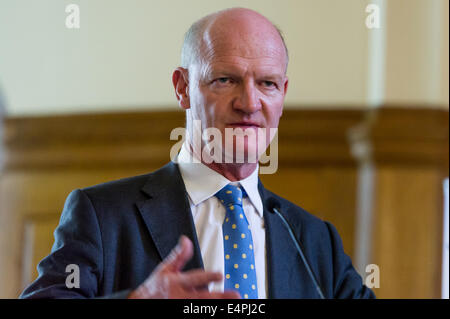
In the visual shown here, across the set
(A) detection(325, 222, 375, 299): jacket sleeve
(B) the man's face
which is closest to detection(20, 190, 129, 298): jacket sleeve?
(B) the man's face

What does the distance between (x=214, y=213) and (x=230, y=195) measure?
0.05 m

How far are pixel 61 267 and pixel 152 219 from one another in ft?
0.77

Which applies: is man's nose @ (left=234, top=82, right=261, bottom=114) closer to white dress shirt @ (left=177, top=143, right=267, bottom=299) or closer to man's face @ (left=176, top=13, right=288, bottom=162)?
man's face @ (left=176, top=13, right=288, bottom=162)

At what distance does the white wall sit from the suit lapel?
150cm

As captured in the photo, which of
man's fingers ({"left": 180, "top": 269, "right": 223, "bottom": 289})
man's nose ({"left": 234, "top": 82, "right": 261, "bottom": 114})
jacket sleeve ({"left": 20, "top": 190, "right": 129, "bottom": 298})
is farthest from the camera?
man's nose ({"left": 234, "top": 82, "right": 261, "bottom": 114})

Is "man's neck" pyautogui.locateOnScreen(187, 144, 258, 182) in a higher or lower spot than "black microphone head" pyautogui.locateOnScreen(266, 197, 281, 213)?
higher

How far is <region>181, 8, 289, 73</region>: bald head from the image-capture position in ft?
5.41

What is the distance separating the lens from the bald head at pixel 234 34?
5.41 ft

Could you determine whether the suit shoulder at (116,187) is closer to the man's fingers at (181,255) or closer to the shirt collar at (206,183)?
the shirt collar at (206,183)

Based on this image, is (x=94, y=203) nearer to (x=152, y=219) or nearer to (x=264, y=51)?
(x=152, y=219)

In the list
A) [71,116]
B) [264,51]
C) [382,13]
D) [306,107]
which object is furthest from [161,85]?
[264,51]

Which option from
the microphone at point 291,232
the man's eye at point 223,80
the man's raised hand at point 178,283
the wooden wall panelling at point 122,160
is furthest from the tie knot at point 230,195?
the wooden wall panelling at point 122,160
